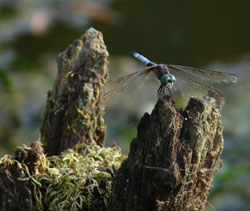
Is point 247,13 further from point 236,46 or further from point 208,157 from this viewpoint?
point 208,157

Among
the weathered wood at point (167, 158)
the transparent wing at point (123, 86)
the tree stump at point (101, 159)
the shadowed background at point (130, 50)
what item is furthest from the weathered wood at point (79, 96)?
the shadowed background at point (130, 50)

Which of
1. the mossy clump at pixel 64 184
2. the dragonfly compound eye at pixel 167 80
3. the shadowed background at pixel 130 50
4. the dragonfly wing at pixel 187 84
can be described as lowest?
the mossy clump at pixel 64 184

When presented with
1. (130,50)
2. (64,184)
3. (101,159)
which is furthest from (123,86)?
(130,50)

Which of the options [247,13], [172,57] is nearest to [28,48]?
[172,57]

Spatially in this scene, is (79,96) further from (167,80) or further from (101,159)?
(167,80)

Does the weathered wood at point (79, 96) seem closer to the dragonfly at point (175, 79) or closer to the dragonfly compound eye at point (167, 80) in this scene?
the dragonfly at point (175, 79)

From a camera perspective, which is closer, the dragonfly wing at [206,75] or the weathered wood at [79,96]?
the dragonfly wing at [206,75]
